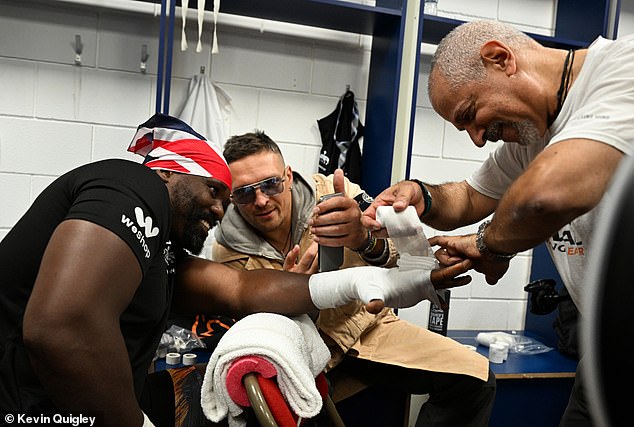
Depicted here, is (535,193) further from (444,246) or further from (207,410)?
(207,410)

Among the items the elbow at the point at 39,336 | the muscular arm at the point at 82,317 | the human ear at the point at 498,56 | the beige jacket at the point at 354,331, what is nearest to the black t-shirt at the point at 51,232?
the muscular arm at the point at 82,317

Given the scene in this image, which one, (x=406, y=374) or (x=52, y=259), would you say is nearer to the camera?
(x=52, y=259)

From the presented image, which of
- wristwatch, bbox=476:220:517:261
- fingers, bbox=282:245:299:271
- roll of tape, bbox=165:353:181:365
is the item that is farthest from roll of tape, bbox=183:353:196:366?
wristwatch, bbox=476:220:517:261

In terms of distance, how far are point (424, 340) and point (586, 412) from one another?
62cm

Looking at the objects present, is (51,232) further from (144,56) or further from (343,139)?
(343,139)

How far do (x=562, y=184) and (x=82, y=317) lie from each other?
0.91 meters

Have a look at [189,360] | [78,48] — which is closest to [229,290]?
[189,360]

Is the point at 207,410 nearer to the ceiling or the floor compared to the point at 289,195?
nearer to the floor

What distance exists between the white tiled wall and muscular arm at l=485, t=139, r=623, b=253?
6.10 feet

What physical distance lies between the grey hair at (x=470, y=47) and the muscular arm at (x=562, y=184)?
0.36 metres

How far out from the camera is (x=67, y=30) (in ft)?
8.66

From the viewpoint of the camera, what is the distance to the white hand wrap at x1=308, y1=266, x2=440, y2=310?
5.44ft

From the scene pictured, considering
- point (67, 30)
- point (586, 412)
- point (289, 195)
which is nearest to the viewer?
point (586, 412)

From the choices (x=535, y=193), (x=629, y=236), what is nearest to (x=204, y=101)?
(x=535, y=193)
